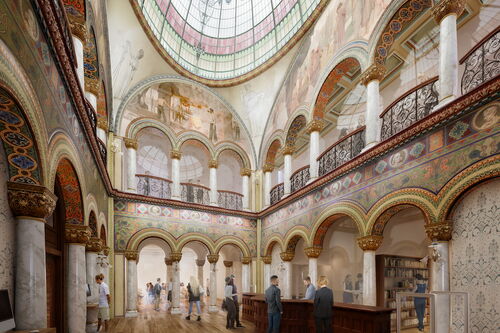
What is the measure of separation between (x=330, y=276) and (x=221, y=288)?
9347mm

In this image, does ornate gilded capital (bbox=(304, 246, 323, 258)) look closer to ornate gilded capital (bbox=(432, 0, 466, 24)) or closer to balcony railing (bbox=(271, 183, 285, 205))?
balcony railing (bbox=(271, 183, 285, 205))

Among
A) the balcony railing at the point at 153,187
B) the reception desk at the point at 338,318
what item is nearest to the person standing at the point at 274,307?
the reception desk at the point at 338,318

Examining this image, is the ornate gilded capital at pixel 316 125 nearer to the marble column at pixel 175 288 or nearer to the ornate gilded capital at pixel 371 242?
the ornate gilded capital at pixel 371 242

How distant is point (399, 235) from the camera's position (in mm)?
10680

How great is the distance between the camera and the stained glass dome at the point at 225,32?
549 inches

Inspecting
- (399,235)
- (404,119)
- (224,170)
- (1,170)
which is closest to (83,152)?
(1,170)

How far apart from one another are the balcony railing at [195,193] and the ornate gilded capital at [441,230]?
10.8 meters

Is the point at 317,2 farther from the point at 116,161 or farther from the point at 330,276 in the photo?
the point at 330,276

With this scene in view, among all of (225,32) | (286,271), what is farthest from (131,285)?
(225,32)

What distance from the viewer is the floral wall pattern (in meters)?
5.38

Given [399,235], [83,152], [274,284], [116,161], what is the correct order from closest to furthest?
[83,152]
[274,284]
[399,235]
[116,161]

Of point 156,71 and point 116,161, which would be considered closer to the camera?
point 116,161

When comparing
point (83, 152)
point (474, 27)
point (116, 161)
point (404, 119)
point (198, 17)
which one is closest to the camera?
point (83, 152)

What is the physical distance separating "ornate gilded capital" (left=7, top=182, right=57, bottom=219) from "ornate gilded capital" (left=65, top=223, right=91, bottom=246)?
103 inches
